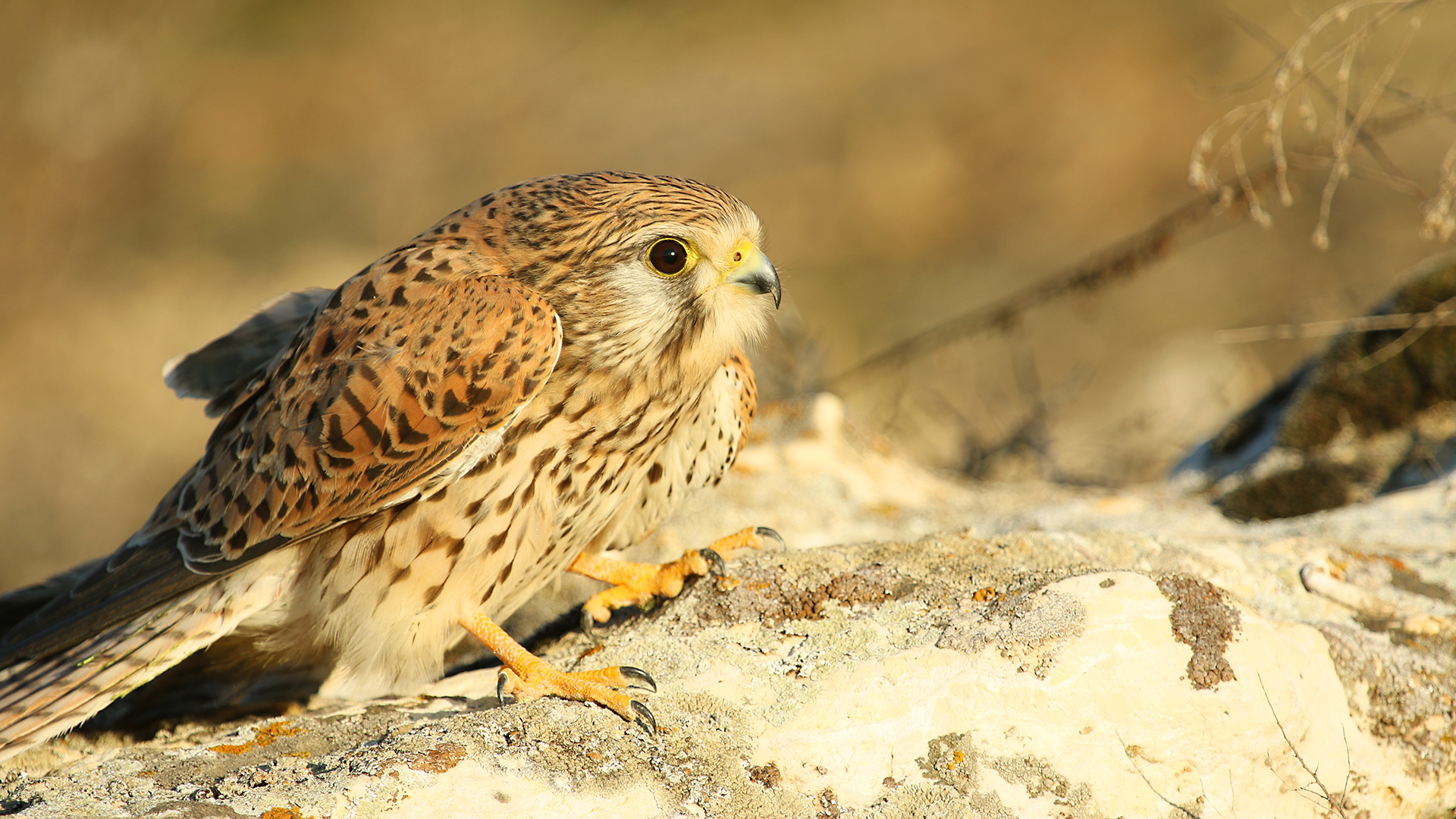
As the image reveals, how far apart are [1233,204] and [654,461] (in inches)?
124

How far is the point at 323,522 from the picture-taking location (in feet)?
8.30

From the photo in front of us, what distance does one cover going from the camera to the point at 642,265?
252 cm

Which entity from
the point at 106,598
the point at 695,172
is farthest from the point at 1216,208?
the point at 695,172

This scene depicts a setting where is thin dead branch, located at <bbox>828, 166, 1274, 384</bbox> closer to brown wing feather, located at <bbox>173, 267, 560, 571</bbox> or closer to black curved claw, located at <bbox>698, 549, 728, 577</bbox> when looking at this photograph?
black curved claw, located at <bbox>698, 549, 728, 577</bbox>

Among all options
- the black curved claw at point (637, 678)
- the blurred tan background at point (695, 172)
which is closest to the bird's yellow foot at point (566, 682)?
the black curved claw at point (637, 678)

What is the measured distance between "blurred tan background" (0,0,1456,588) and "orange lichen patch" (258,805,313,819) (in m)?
4.83

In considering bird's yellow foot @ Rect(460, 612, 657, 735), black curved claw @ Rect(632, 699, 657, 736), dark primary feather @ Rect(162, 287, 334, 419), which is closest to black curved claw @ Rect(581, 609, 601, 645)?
bird's yellow foot @ Rect(460, 612, 657, 735)

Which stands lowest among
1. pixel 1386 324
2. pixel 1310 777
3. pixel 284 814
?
pixel 284 814

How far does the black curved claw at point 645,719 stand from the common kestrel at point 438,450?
1.09 feet

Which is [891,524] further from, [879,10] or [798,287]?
[879,10]

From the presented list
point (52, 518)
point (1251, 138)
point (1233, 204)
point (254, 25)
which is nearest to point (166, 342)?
point (52, 518)

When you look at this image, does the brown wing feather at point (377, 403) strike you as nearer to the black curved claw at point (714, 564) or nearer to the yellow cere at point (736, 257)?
the yellow cere at point (736, 257)

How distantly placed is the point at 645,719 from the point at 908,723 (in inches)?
21.5

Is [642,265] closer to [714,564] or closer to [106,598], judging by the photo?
[714,564]
